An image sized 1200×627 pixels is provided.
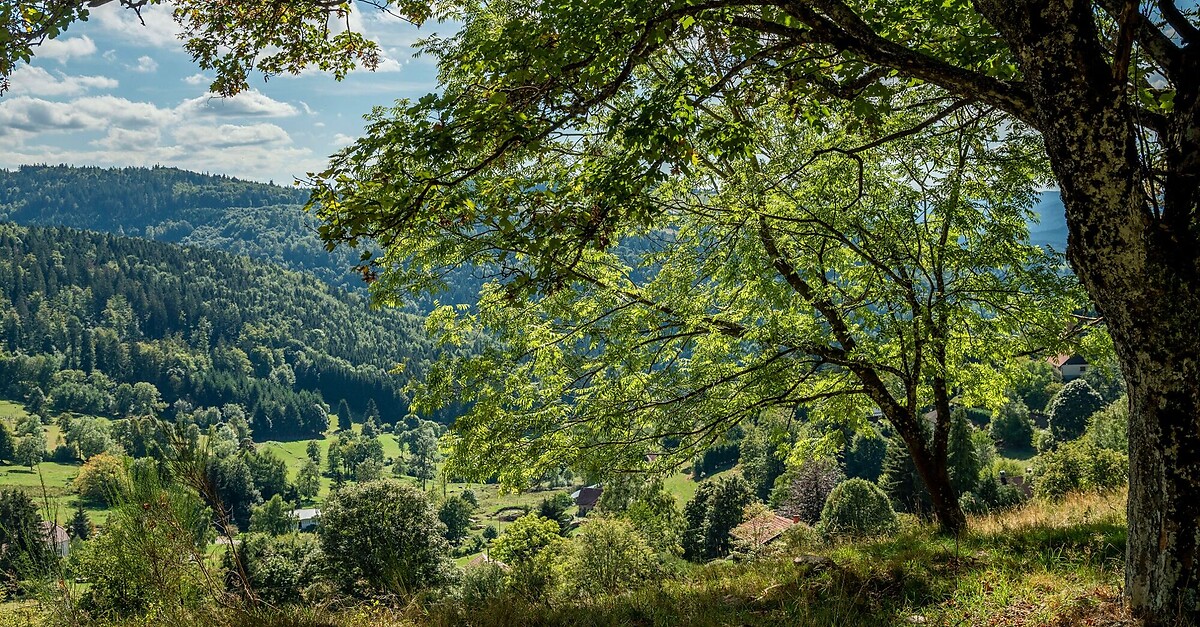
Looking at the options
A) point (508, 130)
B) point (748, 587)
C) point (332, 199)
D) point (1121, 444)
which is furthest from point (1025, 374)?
point (1121, 444)

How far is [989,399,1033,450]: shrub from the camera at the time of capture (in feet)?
261

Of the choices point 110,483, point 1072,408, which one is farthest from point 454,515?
point 110,483

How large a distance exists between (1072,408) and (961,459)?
127ft

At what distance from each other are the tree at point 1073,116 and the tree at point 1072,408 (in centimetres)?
7752

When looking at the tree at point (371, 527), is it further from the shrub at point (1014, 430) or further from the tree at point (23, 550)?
the shrub at point (1014, 430)

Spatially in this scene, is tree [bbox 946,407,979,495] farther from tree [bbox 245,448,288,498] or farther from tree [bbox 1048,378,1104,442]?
tree [bbox 245,448,288,498]

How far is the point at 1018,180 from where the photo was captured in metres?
8.62

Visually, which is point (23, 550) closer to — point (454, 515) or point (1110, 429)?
point (1110, 429)

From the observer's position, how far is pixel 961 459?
141ft

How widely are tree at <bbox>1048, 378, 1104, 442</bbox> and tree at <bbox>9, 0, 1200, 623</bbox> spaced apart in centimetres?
7752

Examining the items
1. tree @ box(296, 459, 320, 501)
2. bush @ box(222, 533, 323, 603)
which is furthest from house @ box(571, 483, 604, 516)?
bush @ box(222, 533, 323, 603)

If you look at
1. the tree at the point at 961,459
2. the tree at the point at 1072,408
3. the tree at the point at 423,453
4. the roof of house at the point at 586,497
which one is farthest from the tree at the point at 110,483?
the tree at the point at 423,453

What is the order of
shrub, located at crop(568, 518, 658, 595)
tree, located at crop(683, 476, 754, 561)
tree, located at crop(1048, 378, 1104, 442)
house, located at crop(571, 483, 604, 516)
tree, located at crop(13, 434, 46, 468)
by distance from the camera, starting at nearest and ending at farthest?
1. shrub, located at crop(568, 518, 658, 595)
2. tree, located at crop(683, 476, 754, 561)
3. tree, located at crop(1048, 378, 1104, 442)
4. house, located at crop(571, 483, 604, 516)
5. tree, located at crop(13, 434, 46, 468)

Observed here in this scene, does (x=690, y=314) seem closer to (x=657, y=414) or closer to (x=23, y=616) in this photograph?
(x=657, y=414)
